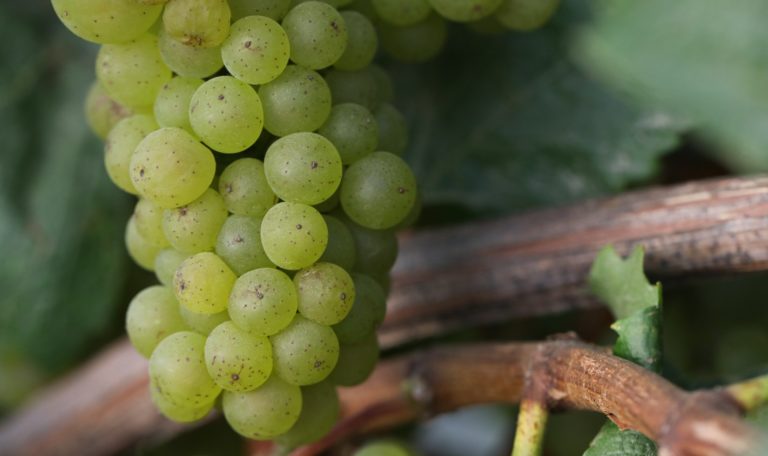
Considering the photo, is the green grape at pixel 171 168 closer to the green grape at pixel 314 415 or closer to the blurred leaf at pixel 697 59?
the green grape at pixel 314 415

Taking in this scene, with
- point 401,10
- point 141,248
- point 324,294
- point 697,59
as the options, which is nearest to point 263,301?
point 324,294

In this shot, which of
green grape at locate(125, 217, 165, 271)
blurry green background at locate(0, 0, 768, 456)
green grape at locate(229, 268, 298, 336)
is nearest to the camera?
green grape at locate(229, 268, 298, 336)

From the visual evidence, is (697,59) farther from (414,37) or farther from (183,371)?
(183,371)

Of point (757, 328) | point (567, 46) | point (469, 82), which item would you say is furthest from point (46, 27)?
point (757, 328)

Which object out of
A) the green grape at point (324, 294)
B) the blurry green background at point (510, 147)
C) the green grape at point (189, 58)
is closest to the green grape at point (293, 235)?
the green grape at point (324, 294)

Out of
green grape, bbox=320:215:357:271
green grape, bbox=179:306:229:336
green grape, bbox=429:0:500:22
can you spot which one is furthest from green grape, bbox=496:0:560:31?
green grape, bbox=179:306:229:336

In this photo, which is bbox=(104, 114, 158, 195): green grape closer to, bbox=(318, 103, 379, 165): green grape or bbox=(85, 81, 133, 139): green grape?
bbox=(85, 81, 133, 139): green grape

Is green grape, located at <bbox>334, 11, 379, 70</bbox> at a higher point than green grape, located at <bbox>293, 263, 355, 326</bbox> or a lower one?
higher
